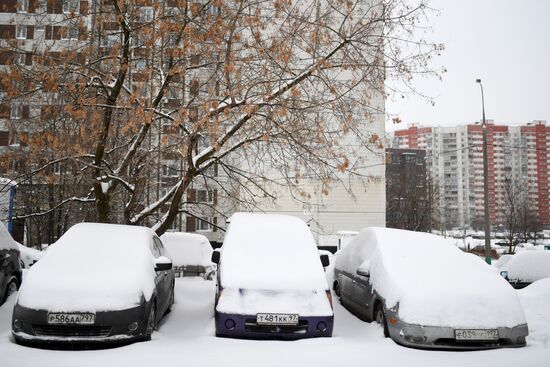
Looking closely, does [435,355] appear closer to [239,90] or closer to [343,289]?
[343,289]

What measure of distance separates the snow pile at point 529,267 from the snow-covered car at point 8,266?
13.4m

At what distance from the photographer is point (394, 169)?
54.8 metres

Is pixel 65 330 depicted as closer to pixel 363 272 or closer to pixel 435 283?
pixel 363 272

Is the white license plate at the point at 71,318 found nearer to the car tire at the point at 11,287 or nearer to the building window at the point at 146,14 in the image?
the car tire at the point at 11,287

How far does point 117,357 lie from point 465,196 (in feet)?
368

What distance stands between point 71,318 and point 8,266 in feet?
11.4

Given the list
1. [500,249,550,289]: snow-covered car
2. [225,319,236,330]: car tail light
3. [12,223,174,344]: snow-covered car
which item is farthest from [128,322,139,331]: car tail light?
[500,249,550,289]: snow-covered car

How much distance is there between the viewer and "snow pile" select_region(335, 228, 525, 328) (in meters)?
5.59

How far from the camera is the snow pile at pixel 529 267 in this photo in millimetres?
13945

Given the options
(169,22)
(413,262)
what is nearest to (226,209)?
(169,22)

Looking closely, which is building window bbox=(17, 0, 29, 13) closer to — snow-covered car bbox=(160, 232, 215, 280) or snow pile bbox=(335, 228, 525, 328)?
snow-covered car bbox=(160, 232, 215, 280)

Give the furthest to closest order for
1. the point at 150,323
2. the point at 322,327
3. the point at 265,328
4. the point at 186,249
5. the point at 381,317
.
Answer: the point at 186,249
the point at 381,317
the point at 150,323
the point at 322,327
the point at 265,328

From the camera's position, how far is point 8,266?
7805mm

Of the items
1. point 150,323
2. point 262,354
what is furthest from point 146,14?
point 262,354
